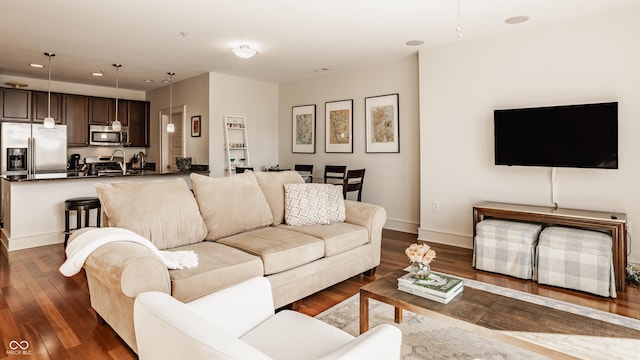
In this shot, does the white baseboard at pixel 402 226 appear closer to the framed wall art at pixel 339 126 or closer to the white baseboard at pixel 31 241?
the framed wall art at pixel 339 126

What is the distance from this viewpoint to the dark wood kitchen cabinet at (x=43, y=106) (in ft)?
20.8

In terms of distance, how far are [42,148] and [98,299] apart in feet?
17.0

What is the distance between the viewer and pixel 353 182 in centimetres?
549

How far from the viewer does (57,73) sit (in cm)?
627

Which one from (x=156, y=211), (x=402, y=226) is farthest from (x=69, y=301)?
(x=402, y=226)

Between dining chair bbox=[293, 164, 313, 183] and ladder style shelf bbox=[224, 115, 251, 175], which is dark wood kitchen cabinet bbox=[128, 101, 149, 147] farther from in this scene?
dining chair bbox=[293, 164, 313, 183]

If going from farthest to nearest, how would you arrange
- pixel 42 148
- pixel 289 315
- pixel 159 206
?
pixel 42 148 < pixel 159 206 < pixel 289 315

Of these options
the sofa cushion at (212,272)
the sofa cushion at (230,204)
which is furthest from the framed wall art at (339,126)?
the sofa cushion at (212,272)

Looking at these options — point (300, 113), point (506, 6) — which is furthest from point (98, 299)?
point (300, 113)

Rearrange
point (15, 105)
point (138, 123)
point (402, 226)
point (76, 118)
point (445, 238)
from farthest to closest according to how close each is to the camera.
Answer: point (138, 123) → point (76, 118) → point (15, 105) → point (402, 226) → point (445, 238)

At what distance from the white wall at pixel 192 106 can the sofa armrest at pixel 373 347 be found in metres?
5.48

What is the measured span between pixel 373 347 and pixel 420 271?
→ 112 cm

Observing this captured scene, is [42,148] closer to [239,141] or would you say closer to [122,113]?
[122,113]

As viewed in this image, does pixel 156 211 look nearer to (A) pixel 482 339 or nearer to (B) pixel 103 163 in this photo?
(A) pixel 482 339
